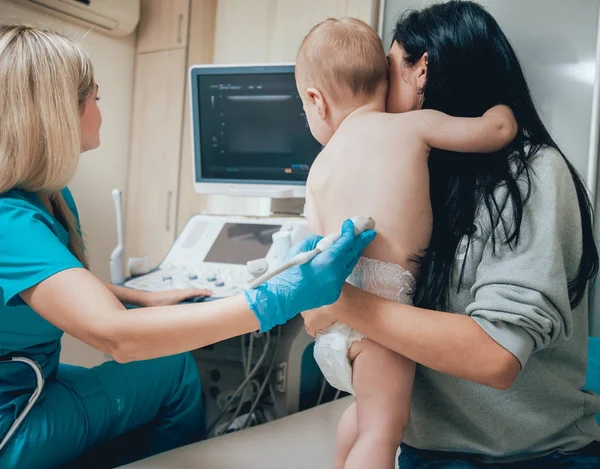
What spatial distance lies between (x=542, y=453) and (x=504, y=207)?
0.40m

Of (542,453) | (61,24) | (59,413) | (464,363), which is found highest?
(61,24)

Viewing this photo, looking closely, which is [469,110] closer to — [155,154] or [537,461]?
[537,461]

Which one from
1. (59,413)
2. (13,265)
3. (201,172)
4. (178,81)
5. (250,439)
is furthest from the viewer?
(178,81)

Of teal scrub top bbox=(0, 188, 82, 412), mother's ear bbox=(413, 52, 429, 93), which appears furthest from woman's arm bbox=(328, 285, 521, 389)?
teal scrub top bbox=(0, 188, 82, 412)

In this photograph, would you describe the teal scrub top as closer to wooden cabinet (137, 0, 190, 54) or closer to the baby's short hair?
the baby's short hair

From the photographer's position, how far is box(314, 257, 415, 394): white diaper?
971 millimetres

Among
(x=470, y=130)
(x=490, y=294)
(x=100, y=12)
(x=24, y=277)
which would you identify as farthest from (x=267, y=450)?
(x=100, y=12)

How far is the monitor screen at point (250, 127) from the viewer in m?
2.00

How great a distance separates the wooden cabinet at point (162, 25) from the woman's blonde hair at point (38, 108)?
1.63 metres

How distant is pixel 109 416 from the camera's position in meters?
1.36

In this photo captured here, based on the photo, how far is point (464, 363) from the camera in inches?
31.9

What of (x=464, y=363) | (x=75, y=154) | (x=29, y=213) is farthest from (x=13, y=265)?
(x=464, y=363)

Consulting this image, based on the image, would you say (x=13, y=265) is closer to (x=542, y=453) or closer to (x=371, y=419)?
(x=371, y=419)

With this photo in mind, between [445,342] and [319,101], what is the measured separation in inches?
21.5
